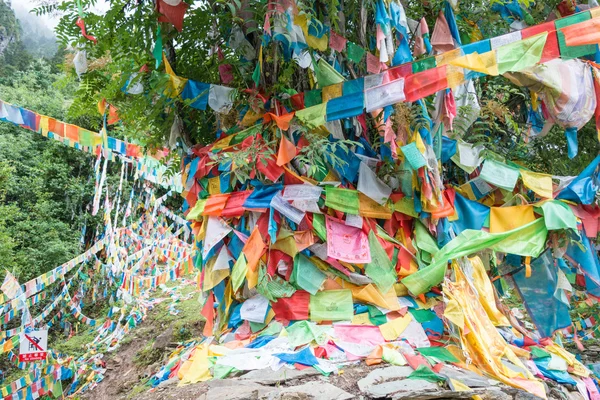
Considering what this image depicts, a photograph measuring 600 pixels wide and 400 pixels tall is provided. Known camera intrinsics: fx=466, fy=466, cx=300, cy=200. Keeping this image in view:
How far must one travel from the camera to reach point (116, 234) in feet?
35.0

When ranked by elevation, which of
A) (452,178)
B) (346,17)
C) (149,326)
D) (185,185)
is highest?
(346,17)

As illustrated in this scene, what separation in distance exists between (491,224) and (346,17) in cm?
274

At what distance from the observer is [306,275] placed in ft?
15.2

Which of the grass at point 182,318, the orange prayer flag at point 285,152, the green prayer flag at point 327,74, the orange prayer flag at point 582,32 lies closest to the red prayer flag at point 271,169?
the orange prayer flag at point 285,152

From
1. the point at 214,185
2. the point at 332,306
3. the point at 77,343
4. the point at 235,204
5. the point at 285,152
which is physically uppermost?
the point at 285,152

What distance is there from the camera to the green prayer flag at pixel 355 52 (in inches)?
177

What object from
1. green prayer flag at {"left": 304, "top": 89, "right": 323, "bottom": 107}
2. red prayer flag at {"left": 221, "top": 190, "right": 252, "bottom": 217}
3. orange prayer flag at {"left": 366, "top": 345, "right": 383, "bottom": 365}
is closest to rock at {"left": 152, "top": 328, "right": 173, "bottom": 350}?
red prayer flag at {"left": 221, "top": 190, "right": 252, "bottom": 217}

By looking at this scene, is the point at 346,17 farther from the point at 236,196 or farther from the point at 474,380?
the point at 474,380

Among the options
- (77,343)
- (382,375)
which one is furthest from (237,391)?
(77,343)

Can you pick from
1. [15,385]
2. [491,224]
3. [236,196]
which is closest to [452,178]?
[491,224]

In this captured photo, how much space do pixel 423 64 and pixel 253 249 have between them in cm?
235

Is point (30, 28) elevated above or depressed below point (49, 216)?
above

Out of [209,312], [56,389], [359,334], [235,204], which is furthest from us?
[56,389]

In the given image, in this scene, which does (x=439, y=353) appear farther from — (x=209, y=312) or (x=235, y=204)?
(x=209, y=312)
